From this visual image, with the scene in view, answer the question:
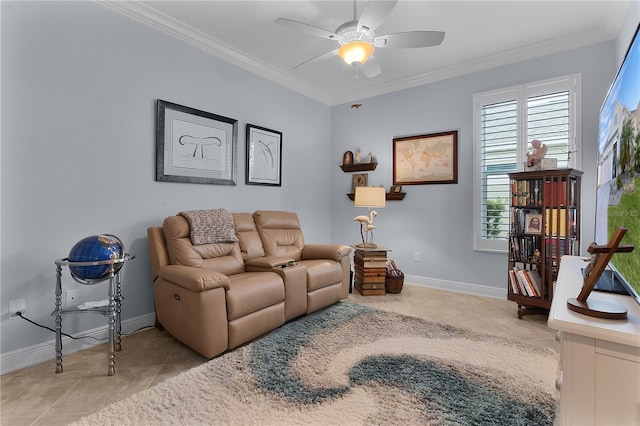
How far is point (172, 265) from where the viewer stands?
96.2 inches

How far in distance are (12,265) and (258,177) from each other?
90.1 inches

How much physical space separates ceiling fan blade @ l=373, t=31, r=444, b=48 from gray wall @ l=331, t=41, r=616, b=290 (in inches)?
66.2

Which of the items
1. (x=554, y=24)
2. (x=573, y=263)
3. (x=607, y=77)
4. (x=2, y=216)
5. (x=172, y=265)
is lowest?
(x=172, y=265)

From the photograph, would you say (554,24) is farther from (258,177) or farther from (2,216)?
(2,216)

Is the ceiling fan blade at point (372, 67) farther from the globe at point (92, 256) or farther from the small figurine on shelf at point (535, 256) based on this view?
the globe at point (92, 256)

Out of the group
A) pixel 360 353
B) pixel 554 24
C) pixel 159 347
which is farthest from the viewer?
pixel 554 24

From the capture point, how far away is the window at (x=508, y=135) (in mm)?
3080

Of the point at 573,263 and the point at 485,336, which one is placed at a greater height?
the point at 573,263

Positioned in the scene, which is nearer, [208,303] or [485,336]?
[208,303]

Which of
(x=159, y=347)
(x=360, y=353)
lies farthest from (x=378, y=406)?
(x=159, y=347)

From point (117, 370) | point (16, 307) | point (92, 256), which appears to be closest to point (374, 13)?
point (92, 256)

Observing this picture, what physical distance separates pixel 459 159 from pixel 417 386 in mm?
2824

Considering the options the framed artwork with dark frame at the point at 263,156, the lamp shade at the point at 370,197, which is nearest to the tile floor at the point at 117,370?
the lamp shade at the point at 370,197

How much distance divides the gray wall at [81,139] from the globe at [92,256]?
449 mm
